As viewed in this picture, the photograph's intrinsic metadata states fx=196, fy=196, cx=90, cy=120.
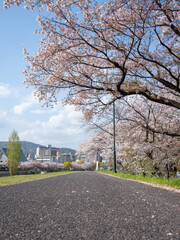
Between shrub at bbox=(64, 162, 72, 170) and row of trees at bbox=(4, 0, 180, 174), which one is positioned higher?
row of trees at bbox=(4, 0, 180, 174)

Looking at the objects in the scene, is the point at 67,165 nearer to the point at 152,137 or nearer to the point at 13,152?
the point at 13,152

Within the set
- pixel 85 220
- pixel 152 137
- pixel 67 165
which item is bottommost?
pixel 67 165

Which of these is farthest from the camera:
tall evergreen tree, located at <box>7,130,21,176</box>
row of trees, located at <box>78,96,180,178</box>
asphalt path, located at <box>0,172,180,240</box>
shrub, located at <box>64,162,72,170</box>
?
shrub, located at <box>64,162,72,170</box>

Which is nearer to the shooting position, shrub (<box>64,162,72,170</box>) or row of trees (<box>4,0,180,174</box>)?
row of trees (<box>4,0,180,174</box>)

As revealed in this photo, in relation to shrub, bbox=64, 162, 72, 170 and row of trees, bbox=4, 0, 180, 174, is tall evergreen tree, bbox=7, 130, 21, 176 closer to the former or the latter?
row of trees, bbox=4, 0, 180, 174

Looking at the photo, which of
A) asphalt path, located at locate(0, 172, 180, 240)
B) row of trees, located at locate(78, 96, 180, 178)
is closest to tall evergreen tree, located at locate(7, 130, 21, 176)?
row of trees, located at locate(78, 96, 180, 178)

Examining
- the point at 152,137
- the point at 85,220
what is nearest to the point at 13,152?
the point at 152,137

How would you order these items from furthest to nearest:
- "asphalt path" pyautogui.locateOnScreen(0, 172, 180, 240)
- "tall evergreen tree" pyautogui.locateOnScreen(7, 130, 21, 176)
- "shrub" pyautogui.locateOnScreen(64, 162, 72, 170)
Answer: "shrub" pyautogui.locateOnScreen(64, 162, 72, 170)
"tall evergreen tree" pyautogui.locateOnScreen(7, 130, 21, 176)
"asphalt path" pyautogui.locateOnScreen(0, 172, 180, 240)

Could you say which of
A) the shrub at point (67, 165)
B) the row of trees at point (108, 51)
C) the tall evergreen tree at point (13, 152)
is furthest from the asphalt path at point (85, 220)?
the shrub at point (67, 165)

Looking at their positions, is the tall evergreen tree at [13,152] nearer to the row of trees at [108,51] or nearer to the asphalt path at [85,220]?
the row of trees at [108,51]

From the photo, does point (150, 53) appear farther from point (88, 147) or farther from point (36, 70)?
point (88, 147)

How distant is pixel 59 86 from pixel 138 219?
21.0ft

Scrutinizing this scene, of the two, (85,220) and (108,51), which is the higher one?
(108,51)

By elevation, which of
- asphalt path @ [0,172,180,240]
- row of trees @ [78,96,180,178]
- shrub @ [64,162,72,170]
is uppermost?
row of trees @ [78,96,180,178]
